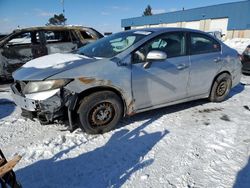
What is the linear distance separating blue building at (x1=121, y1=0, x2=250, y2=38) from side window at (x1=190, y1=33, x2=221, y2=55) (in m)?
35.6

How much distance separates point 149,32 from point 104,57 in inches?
37.8

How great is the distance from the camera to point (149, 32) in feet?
15.8

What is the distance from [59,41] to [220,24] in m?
39.6

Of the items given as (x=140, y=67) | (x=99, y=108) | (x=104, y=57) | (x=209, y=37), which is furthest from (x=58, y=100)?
(x=209, y=37)

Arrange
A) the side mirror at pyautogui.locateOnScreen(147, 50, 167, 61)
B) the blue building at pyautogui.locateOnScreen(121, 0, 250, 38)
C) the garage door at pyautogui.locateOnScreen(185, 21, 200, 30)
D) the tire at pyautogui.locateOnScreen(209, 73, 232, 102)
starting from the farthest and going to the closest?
→ the garage door at pyautogui.locateOnScreen(185, 21, 200, 30)
the blue building at pyautogui.locateOnScreen(121, 0, 250, 38)
the tire at pyautogui.locateOnScreen(209, 73, 232, 102)
the side mirror at pyautogui.locateOnScreen(147, 50, 167, 61)

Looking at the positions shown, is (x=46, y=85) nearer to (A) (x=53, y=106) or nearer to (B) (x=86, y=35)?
(A) (x=53, y=106)

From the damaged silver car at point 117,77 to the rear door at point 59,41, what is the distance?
11.8 ft

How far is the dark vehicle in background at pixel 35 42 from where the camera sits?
793 centimetres

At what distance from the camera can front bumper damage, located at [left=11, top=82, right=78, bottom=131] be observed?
3.87 m

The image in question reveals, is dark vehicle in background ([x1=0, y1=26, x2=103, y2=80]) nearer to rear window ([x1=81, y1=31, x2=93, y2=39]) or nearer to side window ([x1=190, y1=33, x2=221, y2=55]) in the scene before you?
rear window ([x1=81, y1=31, x2=93, y2=39])

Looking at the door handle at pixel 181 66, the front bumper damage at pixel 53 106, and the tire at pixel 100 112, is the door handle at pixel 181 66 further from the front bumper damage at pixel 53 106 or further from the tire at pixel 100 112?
the front bumper damage at pixel 53 106

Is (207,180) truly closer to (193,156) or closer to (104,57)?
(193,156)

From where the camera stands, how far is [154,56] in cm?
440

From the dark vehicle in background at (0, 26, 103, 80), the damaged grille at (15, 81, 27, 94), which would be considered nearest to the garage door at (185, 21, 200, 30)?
the dark vehicle in background at (0, 26, 103, 80)
